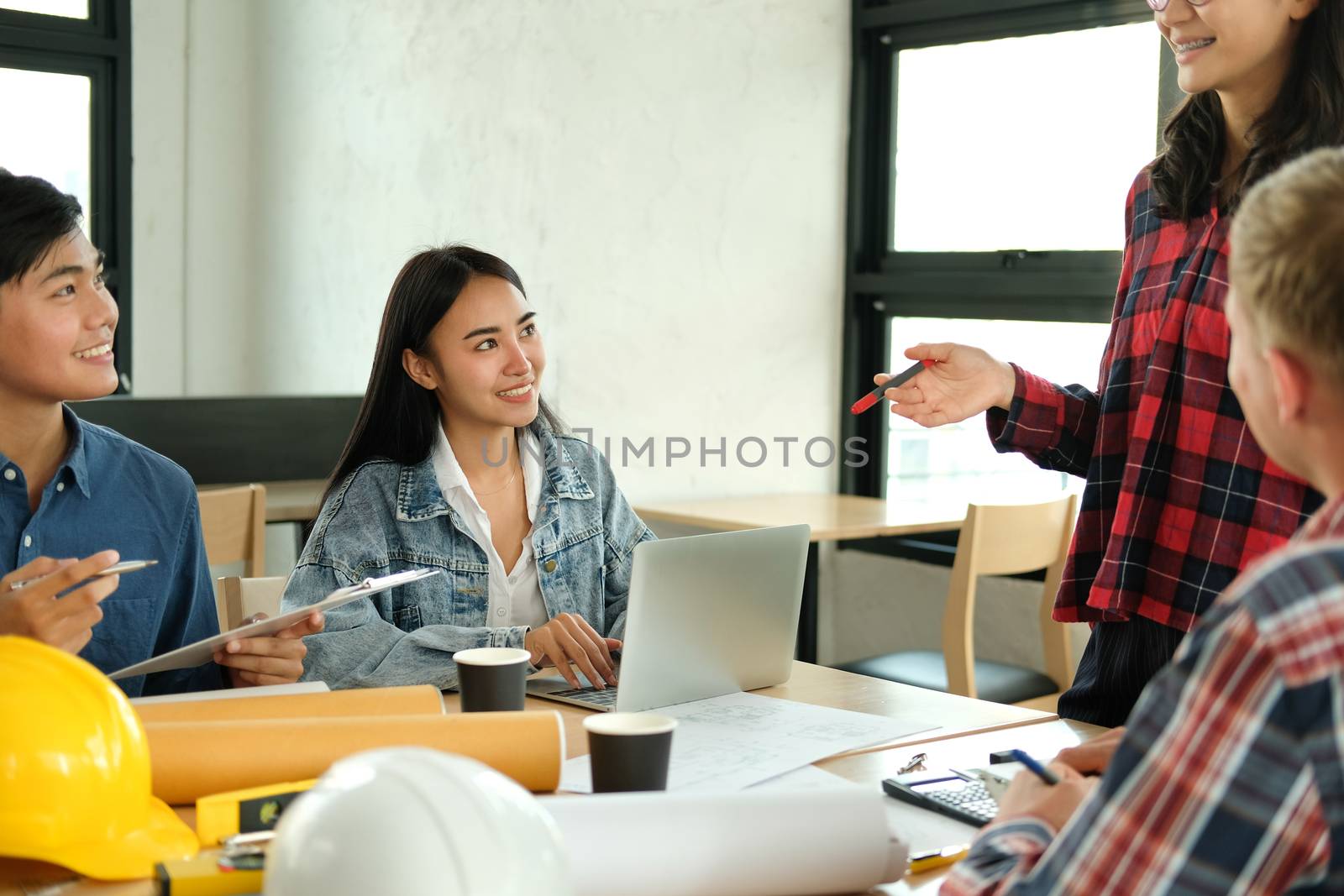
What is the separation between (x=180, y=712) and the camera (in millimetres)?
1365

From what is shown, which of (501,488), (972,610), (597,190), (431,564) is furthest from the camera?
(597,190)

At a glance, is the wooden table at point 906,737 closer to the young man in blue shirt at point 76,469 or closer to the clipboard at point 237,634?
the clipboard at point 237,634

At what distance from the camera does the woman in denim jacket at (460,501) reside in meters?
1.90

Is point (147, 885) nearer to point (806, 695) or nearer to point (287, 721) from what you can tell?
point (287, 721)

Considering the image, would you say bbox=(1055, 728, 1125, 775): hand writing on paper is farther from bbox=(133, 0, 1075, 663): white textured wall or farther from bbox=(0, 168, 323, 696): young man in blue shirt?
bbox=(133, 0, 1075, 663): white textured wall

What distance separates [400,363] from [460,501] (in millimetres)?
263

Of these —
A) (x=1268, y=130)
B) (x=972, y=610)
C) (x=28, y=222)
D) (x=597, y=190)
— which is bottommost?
(x=972, y=610)

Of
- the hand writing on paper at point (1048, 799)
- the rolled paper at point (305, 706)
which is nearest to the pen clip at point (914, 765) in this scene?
the hand writing on paper at point (1048, 799)

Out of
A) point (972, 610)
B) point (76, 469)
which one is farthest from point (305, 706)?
point (972, 610)

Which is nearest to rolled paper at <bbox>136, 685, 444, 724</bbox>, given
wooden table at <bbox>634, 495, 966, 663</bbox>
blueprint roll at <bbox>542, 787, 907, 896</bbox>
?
blueprint roll at <bbox>542, 787, 907, 896</bbox>

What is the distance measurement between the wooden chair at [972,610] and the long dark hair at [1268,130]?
57.3 inches

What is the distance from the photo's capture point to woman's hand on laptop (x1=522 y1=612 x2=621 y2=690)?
5.69 ft

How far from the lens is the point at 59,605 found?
1372 mm

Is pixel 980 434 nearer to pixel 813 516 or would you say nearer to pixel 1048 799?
pixel 813 516
